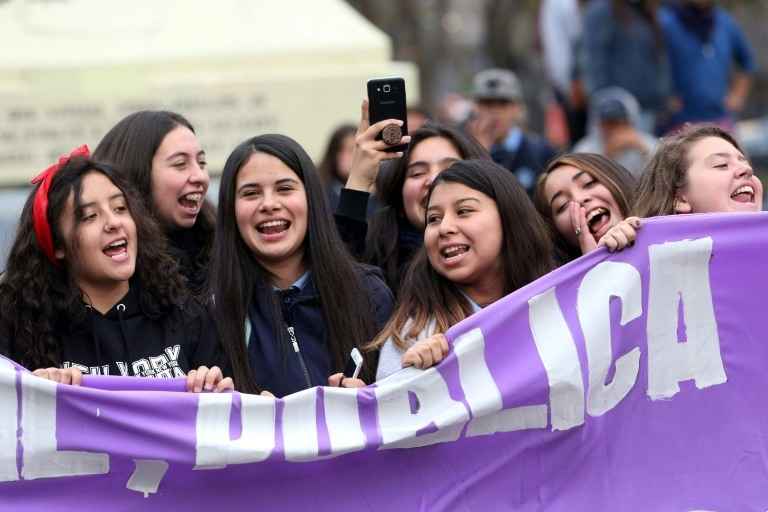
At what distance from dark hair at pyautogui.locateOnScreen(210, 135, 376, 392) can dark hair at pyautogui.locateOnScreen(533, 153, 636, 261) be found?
0.88m

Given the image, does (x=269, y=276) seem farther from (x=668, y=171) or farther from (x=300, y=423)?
(x=668, y=171)

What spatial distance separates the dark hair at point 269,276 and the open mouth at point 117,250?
1.06 ft

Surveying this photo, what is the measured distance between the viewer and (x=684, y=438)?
5.53 meters

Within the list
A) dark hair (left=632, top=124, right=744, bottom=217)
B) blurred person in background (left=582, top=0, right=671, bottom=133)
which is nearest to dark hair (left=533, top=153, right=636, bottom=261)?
dark hair (left=632, top=124, right=744, bottom=217)

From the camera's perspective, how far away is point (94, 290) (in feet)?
19.1

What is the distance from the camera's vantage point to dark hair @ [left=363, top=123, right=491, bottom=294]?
6.89 m

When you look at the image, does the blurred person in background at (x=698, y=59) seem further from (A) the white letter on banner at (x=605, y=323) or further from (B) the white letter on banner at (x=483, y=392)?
(B) the white letter on banner at (x=483, y=392)

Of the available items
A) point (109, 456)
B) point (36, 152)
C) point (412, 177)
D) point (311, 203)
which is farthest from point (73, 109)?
point (109, 456)

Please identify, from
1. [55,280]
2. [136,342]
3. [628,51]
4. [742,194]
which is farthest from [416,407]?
[628,51]

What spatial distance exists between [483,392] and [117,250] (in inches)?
51.9

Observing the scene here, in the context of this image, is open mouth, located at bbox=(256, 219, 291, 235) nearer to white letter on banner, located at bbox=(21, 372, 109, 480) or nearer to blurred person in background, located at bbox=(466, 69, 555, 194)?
white letter on banner, located at bbox=(21, 372, 109, 480)

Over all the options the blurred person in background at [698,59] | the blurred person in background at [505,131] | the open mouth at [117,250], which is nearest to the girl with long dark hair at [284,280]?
the open mouth at [117,250]

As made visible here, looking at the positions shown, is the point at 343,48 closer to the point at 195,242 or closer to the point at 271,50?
the point at 271,50

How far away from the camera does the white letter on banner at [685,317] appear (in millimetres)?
5539
